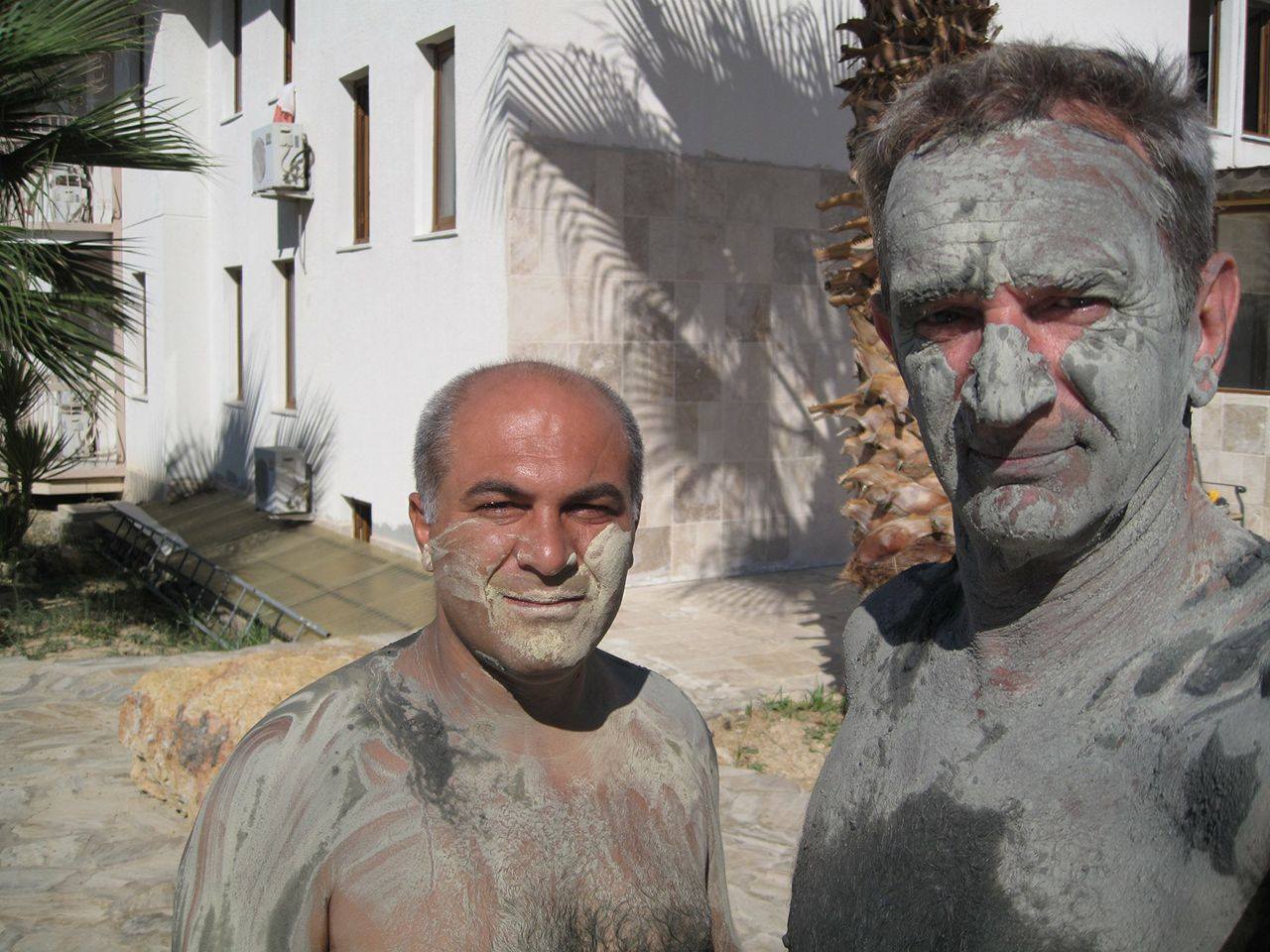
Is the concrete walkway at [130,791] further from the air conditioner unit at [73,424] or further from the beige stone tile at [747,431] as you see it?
the air conditioner unit at [73,424]

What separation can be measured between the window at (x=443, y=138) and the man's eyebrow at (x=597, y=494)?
7915mm

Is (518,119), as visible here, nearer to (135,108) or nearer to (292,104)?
(135,108)

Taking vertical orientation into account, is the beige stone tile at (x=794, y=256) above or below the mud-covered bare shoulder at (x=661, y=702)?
above

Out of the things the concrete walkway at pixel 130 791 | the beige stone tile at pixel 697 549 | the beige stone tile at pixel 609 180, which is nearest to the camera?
the concrete walkway at pixel 130 791

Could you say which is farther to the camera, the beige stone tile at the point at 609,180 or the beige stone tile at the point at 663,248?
the beige stone tile at the point at 663,248

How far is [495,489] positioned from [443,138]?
833cm

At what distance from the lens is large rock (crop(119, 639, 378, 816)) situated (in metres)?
4.93

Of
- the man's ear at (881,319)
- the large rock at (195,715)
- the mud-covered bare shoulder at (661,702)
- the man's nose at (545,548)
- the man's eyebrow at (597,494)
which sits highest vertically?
the man's ear at (881,319)

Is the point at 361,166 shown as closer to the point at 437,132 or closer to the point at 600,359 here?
the point at 437,132

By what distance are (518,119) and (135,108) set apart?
2586mm

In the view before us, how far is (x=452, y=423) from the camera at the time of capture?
1.96 m

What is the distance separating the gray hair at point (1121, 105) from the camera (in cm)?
145

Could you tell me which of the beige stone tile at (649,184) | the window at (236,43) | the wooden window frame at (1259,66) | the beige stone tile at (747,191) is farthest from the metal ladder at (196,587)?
the wooden window frame at (1259,66)

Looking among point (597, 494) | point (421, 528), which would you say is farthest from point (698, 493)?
point (597, 494)
